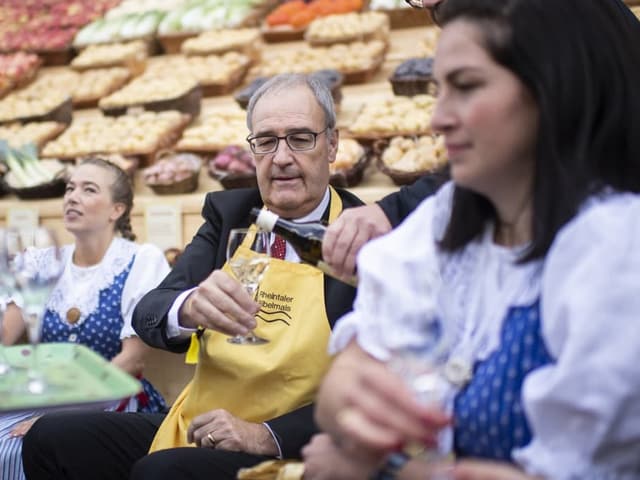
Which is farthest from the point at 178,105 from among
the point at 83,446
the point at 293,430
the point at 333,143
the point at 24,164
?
the point at 293,430

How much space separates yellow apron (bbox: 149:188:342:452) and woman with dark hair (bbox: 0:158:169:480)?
84 centimetres

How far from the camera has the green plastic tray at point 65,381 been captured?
1307 millimetres

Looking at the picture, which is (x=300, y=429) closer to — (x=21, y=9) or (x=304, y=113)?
(x=304, y=113)

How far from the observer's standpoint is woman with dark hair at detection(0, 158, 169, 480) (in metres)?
2.97

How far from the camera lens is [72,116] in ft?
16.6

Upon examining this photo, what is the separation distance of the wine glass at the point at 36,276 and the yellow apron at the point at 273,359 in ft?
2.00

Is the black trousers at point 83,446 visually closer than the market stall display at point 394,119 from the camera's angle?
Yes

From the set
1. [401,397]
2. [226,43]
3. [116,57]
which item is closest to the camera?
[401,397]

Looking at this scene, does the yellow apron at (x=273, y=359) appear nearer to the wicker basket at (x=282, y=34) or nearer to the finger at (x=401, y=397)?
the finger at (x=401, y=397)

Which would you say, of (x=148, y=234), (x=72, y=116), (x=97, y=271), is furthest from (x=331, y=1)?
(x=97, y=271)

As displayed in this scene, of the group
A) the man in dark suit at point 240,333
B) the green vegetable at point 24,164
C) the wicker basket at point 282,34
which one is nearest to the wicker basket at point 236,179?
the green vegetable at point 24,164

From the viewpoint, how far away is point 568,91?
3.98 ft

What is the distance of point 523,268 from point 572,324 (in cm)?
19

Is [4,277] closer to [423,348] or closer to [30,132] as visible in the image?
[423,348]
